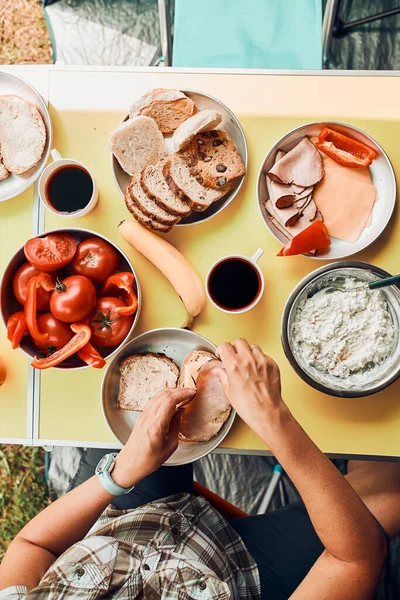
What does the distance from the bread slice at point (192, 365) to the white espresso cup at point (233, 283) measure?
4.6 inches

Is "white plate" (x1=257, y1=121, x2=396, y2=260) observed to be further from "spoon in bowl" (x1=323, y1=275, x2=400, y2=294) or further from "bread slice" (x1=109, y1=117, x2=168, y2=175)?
"bread slice" (x1=109, y1=117, x2=168, y2=175)

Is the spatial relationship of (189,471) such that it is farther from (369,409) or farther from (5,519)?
(5,519)

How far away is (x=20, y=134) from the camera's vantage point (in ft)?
3.95

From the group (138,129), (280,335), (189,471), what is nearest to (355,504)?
(280,335)

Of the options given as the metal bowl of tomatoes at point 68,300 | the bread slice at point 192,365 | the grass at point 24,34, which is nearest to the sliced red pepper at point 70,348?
the metal bowl of tomatoes at point 68,300

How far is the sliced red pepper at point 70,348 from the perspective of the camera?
3.60ft

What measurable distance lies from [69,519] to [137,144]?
2.89 feet

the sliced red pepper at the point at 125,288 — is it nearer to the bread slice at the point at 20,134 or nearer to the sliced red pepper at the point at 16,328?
the sliced red pepper at the point at 16,328

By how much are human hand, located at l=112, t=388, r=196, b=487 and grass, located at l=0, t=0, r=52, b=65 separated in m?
1.71

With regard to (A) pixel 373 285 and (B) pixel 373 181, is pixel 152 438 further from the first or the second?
(B) pixel 373 181

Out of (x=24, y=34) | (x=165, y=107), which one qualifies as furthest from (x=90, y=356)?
(x=24, y=34)

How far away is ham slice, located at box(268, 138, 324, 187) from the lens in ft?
3.80

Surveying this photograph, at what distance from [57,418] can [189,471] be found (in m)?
0.41

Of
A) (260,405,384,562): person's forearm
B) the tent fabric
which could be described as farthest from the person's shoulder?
the tent fabric
